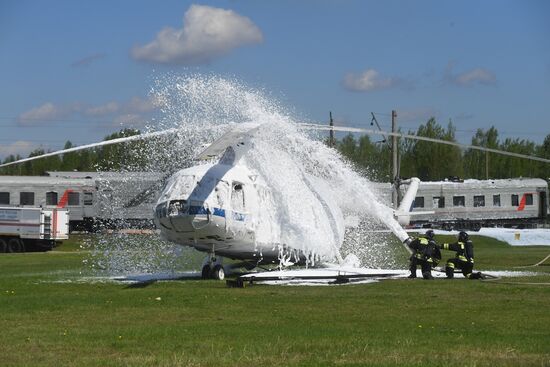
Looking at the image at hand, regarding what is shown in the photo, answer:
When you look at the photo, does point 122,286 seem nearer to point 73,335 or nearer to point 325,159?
point 325,159

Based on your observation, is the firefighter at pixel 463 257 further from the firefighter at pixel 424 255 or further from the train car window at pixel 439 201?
the train car window at pixel 439 201

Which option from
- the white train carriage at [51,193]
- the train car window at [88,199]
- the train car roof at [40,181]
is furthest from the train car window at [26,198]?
the train car window at [88,199]

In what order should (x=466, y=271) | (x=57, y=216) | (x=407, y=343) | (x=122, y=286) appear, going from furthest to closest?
(x=57, y=216) < (x=466, y=271) < (x=122, y=286) < (x=407, y=343)

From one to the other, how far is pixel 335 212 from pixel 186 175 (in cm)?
694

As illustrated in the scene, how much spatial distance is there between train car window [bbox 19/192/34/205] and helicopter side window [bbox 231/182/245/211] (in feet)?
147

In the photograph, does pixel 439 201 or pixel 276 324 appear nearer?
pixel 276 324

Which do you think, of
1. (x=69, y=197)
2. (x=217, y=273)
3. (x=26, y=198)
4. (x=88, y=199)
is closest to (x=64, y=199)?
(x=69, y=197)

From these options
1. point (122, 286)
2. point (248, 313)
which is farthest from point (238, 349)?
point (122, 286)

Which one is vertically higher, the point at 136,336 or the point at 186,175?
the point at 186,175

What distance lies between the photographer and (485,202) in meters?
78.1

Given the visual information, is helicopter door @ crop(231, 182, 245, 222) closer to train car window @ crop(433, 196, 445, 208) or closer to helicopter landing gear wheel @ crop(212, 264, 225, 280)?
helicopter landing gear wheel @ crop(212, 264, 225, 280)

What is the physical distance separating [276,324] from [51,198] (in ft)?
180

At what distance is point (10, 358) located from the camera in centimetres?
1251

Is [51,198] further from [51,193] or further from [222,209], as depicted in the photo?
[222,209]
